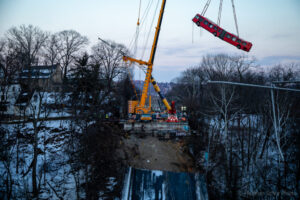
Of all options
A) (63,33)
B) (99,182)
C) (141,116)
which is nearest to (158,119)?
(141,116)

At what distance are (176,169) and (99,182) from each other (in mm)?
5584

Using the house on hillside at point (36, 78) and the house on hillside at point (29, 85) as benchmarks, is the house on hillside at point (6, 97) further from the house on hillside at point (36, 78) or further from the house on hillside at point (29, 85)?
the house on hillside at point (36, 78)

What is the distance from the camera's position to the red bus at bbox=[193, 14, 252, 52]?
1112 cm

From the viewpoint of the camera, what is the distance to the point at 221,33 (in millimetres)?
11492

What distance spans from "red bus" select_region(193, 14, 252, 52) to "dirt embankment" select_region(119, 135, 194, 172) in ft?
31.9

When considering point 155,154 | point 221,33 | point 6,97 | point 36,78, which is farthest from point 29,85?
point 221,33

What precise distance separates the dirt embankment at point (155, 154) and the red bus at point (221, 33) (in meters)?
9.72

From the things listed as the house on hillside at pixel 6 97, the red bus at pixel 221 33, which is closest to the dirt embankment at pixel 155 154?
the house on hillside at pixel 6 97

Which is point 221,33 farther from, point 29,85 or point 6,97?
point 6,97

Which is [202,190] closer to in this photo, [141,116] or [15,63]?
[141,116]

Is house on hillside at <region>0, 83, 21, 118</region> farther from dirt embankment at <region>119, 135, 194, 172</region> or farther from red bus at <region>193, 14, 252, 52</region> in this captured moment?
red bus at <region>193, 14, 252, 52</region>

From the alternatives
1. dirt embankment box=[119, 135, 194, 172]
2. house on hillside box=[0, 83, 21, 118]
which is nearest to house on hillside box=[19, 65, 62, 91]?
house on hillside box=[0, 83, 21, 118]

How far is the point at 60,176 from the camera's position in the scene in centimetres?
1163

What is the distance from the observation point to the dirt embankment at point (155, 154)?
12.4 metres
